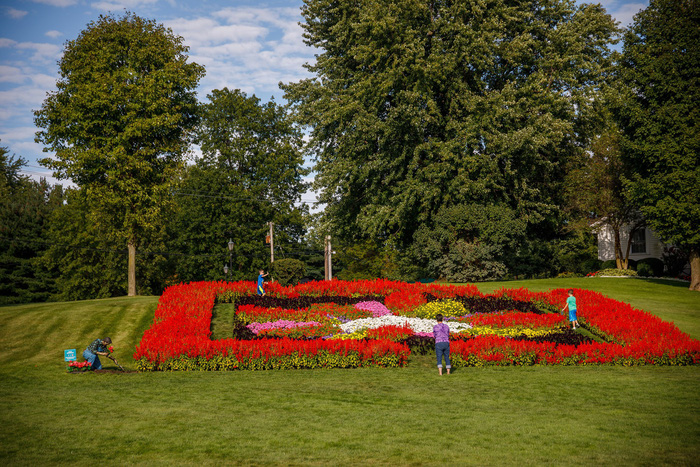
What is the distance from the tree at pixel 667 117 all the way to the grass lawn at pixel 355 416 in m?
15.8

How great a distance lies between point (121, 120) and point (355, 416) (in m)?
26.8

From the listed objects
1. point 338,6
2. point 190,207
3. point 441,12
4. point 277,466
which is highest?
point 338,6

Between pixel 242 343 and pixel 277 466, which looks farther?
pixel 242 343

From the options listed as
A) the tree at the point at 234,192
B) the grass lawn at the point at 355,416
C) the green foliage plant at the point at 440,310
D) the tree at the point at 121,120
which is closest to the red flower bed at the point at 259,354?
the grass lawn at the point at 355,416

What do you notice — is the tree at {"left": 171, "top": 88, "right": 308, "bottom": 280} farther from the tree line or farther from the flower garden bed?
the flower garden bed

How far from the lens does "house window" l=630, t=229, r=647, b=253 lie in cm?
4899

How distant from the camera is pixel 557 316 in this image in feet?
59.2

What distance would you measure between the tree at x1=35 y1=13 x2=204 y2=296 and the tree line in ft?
0.40

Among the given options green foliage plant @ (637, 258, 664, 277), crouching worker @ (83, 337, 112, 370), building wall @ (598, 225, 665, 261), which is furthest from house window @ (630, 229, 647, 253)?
crouching worker @ (83, 337, 112, 370)

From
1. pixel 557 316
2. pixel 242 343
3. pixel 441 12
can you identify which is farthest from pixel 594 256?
pixel 242 343

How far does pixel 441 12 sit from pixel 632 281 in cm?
1879

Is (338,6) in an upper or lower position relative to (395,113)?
upper

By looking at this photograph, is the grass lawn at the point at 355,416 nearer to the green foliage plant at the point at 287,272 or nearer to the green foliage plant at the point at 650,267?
the green foliage plant at the point at 287,272

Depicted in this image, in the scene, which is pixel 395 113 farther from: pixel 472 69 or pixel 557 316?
pixel 557 316
